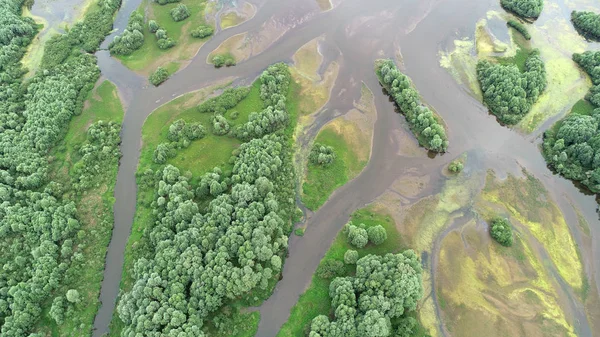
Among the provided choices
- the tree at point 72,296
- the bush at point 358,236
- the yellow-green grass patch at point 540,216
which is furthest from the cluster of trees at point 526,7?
the tree at point 72,296

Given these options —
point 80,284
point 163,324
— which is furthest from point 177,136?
point 163,324

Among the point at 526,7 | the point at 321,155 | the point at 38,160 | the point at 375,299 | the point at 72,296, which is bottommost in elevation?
the point at 72,296

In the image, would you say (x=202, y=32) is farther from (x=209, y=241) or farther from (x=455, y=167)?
(x=455, y=167)

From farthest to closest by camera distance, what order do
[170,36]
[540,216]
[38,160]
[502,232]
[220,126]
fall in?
1. [170,36]
2. [220,126]
3. [38,160]
4. [540,216]
5. [502,232]

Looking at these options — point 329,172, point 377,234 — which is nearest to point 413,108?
point 329,172

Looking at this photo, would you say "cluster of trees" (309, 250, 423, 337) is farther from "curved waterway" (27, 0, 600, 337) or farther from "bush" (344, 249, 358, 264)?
"curved waterway" (27, 0, 600, 337)

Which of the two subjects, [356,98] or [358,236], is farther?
[356,98]
